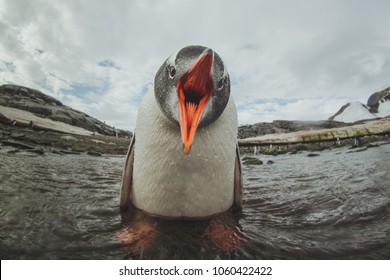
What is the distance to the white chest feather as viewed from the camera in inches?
87.2

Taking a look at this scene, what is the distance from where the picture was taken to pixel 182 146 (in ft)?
7.21

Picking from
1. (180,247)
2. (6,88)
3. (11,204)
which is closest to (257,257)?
(180,247)

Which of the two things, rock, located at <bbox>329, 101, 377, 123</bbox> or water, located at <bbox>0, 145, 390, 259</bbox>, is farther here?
rock, located at <bbox>329, 101, 377, 123</bbox>

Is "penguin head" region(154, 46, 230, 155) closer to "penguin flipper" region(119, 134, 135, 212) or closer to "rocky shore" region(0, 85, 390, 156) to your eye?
"penguin flipper" region(119, 134, 135, 212)

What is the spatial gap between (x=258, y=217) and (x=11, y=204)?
246 cm

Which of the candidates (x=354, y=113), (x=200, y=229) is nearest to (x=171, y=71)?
(x=200, y=229)

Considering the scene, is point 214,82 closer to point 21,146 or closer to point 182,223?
point 182,223

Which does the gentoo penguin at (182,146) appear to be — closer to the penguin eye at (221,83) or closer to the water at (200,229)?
the penguin eye at (221,83)

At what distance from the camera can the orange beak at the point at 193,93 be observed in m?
1.54

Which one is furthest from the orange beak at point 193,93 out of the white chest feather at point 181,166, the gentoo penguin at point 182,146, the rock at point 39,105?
the rock at point 39,105

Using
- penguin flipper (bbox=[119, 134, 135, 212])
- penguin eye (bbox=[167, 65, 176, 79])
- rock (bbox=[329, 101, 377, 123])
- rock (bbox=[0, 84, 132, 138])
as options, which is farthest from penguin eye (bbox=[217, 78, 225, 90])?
rock (bbox=[329, 101, 377, 123])

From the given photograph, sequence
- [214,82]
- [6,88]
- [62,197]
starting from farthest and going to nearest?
[6,88], [62,197], [214,82]

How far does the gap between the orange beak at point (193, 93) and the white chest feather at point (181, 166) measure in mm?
464

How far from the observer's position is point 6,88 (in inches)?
1764
